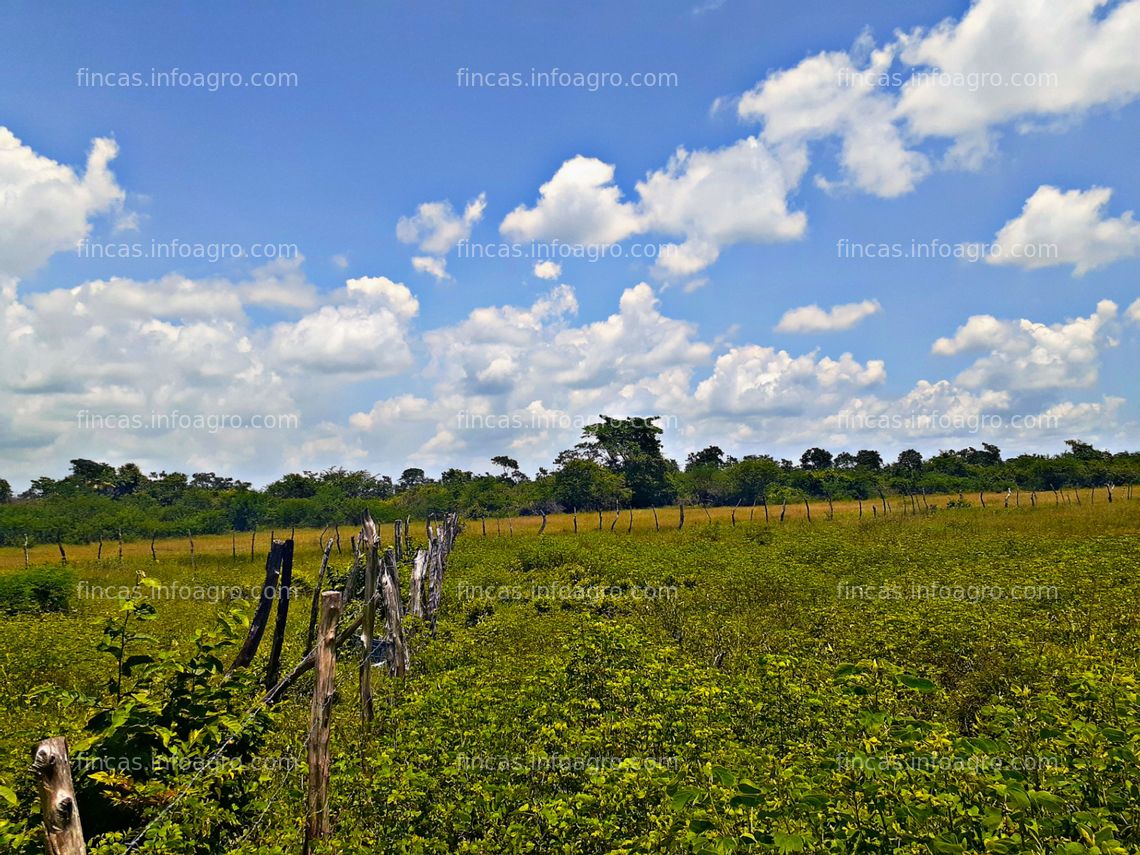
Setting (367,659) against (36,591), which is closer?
(367,659)

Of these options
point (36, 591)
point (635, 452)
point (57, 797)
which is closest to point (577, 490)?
point (635, 452)

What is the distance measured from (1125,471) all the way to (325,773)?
85885 millimetres

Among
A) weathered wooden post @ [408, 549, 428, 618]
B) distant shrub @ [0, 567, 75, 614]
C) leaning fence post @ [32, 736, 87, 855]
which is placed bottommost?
distant shrub @ [0, 567, 75, 614]

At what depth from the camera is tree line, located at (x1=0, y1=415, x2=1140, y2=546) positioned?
63.3 m

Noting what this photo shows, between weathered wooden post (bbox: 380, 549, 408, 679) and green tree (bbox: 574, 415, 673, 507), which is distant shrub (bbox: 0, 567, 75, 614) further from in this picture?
green tree (bbox: 574, 415, 673, 507)

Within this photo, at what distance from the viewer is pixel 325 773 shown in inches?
198

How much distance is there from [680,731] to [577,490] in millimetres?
61640

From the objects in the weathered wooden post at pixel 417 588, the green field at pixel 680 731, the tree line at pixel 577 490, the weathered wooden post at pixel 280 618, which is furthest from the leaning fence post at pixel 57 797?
the tree line at pixel 577 490

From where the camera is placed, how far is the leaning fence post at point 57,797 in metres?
2.81

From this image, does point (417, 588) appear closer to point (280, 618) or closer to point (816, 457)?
point (280, 618)

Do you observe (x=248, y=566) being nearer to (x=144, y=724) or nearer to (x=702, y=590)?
(x=702, y=590)

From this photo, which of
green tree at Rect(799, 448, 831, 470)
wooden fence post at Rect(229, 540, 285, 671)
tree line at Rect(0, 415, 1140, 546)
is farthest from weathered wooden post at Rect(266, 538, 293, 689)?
green tree at Rect(799, 448, 831, 470)

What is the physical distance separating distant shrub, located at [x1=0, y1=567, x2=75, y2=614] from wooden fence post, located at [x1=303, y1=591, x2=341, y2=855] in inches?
695

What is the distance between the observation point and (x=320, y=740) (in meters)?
4.93
